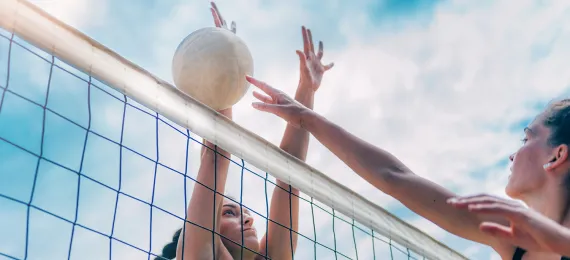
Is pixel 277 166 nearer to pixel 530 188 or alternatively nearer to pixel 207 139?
pixel 207 139

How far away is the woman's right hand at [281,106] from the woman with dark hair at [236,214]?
3.21 ft

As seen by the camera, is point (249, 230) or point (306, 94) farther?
point (306, 94)

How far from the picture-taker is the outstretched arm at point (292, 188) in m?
4.23

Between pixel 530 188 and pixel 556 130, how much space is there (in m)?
0.23

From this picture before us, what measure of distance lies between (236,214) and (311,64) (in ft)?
3.90

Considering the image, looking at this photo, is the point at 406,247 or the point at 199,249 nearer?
the point at 199,249

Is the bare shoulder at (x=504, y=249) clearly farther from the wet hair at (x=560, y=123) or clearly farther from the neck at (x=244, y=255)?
the neck at (x=244, y=255)

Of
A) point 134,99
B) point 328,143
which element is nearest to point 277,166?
point 134,99

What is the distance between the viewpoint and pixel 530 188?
2297 mm

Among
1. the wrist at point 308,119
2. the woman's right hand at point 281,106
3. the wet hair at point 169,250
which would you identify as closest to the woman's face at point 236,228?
the wet hair at point 169,250

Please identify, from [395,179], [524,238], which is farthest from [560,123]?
[524,238]

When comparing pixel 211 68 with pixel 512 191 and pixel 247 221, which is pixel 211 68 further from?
pixel 512 191

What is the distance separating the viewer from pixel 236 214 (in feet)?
14.3

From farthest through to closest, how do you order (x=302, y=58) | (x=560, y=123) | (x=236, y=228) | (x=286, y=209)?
1. (x=302, y=58)
2. (x=286, y=209)
3. (x=236, y=228)
4. (x=560, y=123)
